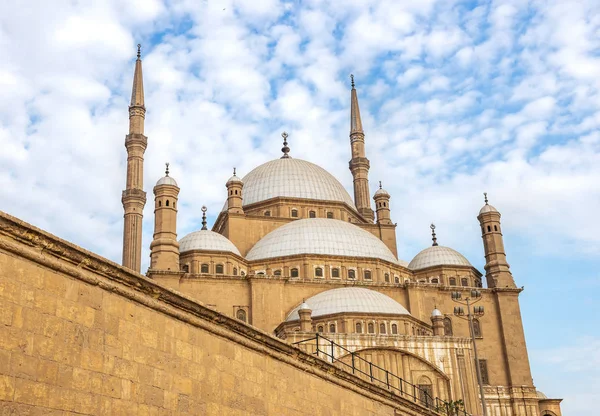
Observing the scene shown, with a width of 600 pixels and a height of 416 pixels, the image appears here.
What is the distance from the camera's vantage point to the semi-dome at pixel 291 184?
38656mm

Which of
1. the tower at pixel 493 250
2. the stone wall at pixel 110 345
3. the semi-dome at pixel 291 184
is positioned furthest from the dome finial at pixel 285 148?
the stone wall at pixel 110 345

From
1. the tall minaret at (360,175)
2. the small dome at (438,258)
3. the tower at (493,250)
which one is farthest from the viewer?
the tall minaret at (360,175)

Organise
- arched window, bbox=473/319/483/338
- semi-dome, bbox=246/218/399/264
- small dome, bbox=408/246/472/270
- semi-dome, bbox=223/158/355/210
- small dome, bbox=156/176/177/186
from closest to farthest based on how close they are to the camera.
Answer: small dome, bbox=156/176/177/186
arched window, bbox=473/319/483/338
semi-dome, bbox=246/218/399/264
small dome, bbox=408/246/472/270
semi-dome, bbox=223/158/355/210

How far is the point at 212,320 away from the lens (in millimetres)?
8531

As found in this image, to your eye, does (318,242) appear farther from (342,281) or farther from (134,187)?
(134,187)

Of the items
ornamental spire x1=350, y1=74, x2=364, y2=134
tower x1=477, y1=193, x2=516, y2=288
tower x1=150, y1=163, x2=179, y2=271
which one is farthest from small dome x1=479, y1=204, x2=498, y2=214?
tower x1=150, y1=163, x2=179, y2=271

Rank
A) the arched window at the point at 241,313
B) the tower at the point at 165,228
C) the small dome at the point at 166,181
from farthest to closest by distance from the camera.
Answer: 1. the small dome at the point at 166,181
2. the arched window at the point at 241,313
3. the tower at the point at 165,228

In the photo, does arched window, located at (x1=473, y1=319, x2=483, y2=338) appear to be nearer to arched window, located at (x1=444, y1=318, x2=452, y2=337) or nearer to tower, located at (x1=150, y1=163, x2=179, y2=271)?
arched window, located at (x1=444, y1=318, x2=452, y2=337)

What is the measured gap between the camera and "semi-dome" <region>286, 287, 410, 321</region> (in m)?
27.9

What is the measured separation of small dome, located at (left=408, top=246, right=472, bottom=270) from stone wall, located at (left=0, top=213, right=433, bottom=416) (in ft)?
91.5

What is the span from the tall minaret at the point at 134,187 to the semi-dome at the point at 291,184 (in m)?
6.58

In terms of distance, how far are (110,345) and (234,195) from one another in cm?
2898

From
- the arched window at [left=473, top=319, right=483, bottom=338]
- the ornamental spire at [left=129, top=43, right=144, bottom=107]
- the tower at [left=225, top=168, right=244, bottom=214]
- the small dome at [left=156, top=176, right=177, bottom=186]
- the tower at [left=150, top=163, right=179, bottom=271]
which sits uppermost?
the ornamental spire at [left=129, top=43, right=144, bottom=107]

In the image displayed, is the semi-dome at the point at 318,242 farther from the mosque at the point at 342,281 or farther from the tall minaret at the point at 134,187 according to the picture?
the tall minaret at the point at 134,187
